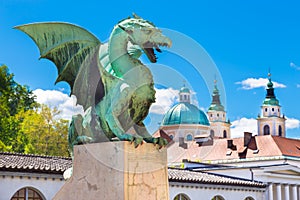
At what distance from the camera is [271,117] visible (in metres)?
96.8

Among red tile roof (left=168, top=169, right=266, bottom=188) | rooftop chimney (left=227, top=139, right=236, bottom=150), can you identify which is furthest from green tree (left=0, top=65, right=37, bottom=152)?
rooftop chimney (left=227, top=139, right=236, bottom=150)

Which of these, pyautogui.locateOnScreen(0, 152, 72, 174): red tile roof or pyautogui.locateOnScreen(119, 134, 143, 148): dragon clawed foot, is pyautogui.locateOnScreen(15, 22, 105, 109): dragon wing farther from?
pyautogui.locateOnScreen(0, 152, 72, 174): red tile roof

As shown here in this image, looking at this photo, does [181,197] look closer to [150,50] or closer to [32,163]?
[32,163]

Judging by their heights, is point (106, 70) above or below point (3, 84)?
below

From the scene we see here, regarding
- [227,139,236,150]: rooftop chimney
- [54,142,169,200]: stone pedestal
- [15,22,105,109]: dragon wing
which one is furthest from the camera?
[227,139,236,150]: rooftop chimney

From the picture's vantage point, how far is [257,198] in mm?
36062

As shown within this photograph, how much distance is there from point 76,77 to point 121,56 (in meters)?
1.00

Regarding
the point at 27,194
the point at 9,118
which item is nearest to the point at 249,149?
the point at 9,118

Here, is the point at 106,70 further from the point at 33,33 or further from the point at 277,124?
the point at 277,124

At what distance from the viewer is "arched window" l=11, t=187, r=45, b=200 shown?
21969mm

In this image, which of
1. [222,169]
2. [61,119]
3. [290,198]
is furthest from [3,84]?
[290,198]

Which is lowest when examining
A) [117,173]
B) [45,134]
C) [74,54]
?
[117,173]

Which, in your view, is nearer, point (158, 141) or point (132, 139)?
point (132, 139)

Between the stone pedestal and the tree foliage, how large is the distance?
99.8 ft
